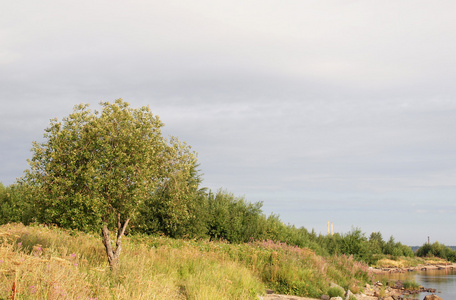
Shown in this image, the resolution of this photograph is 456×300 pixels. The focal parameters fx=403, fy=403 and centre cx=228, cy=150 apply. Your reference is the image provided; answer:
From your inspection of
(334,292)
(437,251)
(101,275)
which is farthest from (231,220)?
(437,251)

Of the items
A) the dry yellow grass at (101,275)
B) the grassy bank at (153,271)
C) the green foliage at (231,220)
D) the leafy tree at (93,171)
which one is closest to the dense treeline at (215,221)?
the green foliage at (231,220)

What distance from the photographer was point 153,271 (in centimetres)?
1233

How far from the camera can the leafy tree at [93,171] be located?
40.4ft

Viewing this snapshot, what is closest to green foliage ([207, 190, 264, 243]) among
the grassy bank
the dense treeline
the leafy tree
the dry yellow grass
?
the dense treeline

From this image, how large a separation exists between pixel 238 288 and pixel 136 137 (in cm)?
587

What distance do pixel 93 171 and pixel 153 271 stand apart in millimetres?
3551

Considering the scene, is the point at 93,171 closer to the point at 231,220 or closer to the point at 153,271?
the point at 153,271

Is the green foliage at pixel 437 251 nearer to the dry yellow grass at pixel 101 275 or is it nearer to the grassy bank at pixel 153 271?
the grassy bank at pixel 153 271

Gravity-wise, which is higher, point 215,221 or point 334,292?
point 215,221

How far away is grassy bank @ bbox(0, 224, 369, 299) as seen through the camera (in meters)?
6.77

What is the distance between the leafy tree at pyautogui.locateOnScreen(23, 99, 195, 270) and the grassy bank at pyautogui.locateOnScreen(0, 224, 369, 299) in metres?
1.29

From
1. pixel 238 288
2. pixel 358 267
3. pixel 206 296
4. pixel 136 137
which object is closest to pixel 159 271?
pixel 238 288

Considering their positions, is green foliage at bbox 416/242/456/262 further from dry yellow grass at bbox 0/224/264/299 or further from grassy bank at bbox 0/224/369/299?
dry yellow grass at bbox 0/224/264/299

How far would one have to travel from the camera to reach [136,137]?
43.8ft
